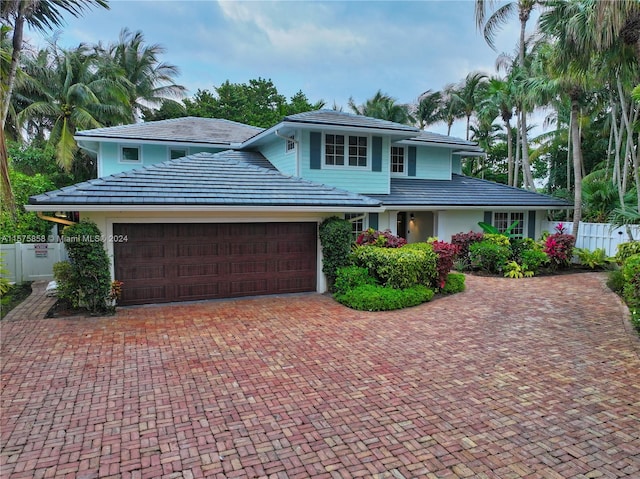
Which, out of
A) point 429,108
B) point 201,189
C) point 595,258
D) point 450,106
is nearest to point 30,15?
point 201,189

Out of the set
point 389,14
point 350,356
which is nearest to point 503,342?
point 350,356

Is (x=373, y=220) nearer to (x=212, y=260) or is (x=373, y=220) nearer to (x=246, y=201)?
(x=246, y=201)

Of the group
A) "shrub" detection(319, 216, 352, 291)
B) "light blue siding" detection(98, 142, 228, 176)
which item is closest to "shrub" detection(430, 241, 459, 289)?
"shrub" detection(319, 216, 352, 291)

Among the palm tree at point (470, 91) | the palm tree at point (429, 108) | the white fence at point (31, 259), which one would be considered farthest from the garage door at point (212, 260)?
the palm tree at point (429, 108)

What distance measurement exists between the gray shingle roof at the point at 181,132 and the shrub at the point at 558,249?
1305 centimetres

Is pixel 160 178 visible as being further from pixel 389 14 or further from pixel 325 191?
pixel 389 14

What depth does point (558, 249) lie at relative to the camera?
14.1 metres

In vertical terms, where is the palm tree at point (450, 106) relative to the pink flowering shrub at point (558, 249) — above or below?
above

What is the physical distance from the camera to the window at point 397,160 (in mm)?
16375

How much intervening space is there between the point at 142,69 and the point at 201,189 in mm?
23765

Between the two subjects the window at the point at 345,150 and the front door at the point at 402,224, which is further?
the front door at the point at 402,224

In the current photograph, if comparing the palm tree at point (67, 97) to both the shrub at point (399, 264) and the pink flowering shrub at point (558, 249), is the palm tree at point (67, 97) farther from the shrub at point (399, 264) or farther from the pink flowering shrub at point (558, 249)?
the pink flowering shrub at point (558, 249)

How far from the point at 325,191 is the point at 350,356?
565cm

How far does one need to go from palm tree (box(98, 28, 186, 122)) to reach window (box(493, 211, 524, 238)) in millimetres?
23711
